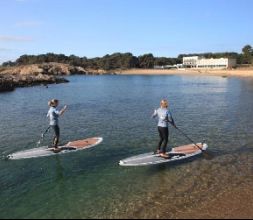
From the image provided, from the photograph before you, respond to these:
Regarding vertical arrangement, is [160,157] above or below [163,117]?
below

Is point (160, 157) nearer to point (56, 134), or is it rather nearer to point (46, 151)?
point (56, 134)

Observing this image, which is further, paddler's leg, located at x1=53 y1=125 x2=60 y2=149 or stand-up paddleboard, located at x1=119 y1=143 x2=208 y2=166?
paddler's leg, located at x1=53 y1=125 x2=60 y2=149

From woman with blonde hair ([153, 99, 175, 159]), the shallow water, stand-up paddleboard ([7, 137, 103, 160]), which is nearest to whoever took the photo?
the shallow water

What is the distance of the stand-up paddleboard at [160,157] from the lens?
17906 millimetres

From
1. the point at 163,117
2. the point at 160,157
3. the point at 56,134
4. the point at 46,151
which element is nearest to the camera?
the point at 163,117

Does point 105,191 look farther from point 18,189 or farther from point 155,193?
point 18,189

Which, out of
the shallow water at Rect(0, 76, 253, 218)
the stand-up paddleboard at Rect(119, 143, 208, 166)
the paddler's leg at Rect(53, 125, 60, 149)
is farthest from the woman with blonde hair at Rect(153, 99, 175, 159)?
the paddler's leg at Rect(53, 125, 60, 149)

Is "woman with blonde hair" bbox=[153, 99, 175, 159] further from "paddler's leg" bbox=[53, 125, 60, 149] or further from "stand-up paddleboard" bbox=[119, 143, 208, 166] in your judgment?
"paddler's leg" bbox=[53, 125, 60, 149]

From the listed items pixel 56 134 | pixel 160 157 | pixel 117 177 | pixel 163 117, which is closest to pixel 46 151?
pixel 56 134

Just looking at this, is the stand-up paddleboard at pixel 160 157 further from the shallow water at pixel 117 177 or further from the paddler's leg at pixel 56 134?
the paddler's leg at pixel 56 134

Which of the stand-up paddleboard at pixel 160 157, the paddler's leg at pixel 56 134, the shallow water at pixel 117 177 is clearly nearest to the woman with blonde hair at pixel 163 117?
the stand-up paddleboard at pixel 160 157

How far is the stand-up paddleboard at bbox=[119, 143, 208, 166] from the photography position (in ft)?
58.7

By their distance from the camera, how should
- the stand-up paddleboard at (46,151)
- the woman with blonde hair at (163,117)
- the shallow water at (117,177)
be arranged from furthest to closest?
the stand-up paddleboard at (46,151) → the woman with blonde hair at (163,117) → the shallow water at (117,177)

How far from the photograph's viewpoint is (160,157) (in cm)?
1856
